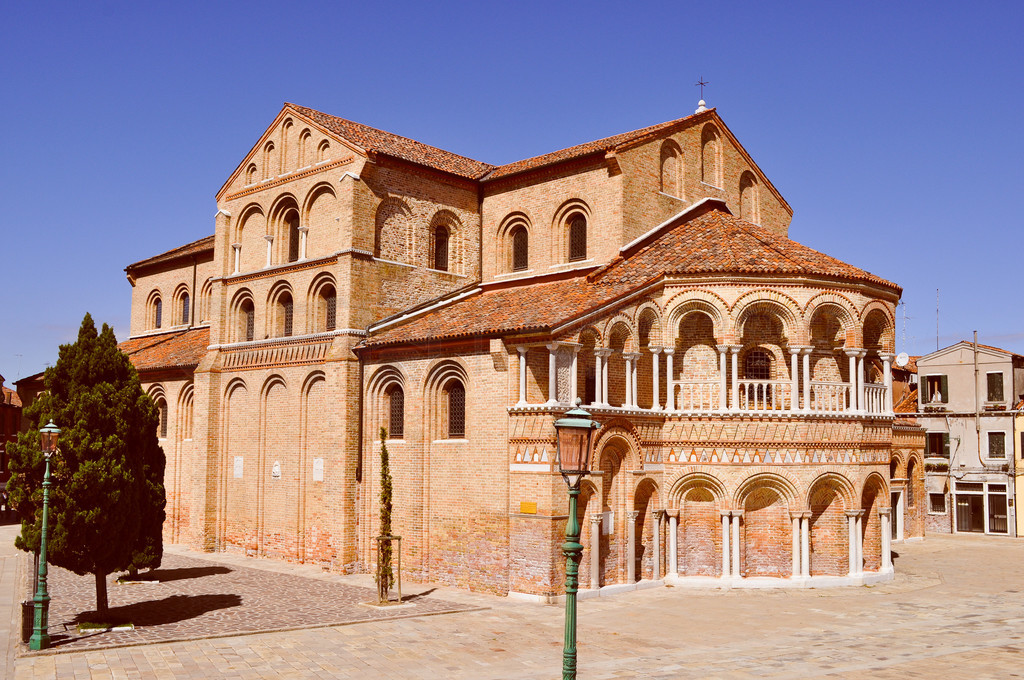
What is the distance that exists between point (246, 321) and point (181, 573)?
9.02 meters

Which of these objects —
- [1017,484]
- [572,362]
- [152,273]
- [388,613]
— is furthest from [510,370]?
[1017,484]

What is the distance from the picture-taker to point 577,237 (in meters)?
27.8

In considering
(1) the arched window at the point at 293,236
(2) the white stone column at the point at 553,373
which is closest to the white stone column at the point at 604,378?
(2) the white stone column at the point at 553,373

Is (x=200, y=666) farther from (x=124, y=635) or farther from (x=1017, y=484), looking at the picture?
(x=1017, y=484)

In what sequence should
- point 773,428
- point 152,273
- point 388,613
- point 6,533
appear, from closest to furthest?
point 388,613 < point 773,428 < point 6,533 < point 152,273

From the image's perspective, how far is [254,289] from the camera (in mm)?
29984

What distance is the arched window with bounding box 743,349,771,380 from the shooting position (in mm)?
24484

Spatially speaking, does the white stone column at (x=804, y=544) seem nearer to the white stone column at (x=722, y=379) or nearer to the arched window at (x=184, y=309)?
the white stone column at (x=722, y=379)

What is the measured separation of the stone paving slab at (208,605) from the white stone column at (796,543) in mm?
8487

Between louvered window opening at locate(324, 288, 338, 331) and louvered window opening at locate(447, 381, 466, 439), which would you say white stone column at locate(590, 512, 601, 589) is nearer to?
louvered window opening at locate(447, 381, 466, 439)

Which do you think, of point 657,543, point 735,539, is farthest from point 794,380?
point 657,543

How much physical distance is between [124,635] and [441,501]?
8950 mm

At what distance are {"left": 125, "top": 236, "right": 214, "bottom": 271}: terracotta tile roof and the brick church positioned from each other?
6.71m

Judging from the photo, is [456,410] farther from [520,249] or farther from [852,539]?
[852,539]
